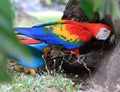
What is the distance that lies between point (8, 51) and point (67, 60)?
3629mm

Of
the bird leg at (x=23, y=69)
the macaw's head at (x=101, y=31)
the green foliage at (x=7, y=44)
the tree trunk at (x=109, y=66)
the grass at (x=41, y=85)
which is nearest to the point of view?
the green foliage at (x=7, y=44)

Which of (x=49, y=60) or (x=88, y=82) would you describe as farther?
(x=49, y=60)

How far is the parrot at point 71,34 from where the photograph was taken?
12.2 ft

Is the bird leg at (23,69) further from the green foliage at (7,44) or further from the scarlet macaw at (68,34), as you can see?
the green foliage at (7,44)

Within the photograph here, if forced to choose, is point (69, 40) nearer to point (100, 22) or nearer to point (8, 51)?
point (100, 22)

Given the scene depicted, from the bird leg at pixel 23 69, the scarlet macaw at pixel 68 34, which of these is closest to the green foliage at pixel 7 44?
the scarlet macaw at pixel 68 34

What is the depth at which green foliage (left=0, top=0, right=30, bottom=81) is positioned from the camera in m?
0.35

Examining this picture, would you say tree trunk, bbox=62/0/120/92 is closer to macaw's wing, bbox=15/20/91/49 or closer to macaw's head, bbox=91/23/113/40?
macaw's head, bbox=91/23/113/40

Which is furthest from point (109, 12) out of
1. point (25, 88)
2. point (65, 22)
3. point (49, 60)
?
point (49, 60)

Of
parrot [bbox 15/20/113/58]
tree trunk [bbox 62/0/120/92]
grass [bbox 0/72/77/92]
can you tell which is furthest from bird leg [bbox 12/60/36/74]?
tree trunk [bbox 62/0/120/92]

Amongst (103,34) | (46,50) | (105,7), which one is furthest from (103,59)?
(105,7)

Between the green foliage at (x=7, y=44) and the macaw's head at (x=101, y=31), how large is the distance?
3.36 m

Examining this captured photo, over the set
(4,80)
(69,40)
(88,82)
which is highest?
(4,80)

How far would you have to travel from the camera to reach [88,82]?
3555mm
